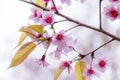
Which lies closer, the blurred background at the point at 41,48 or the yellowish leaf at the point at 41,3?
the yellowish leaf at the point at 41,3

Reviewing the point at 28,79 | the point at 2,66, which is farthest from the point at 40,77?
the point at 2,66

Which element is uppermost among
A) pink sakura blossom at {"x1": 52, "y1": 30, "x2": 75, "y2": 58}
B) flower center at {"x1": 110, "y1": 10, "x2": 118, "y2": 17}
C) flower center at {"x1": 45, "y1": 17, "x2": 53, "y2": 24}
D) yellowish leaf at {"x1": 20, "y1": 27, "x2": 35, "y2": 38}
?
flower center at {"x1": 45, "y1": 17, "x2": 53, "y2": 24}

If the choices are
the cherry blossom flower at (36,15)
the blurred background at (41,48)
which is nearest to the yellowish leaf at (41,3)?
the cherry blossom flower at (36,15)

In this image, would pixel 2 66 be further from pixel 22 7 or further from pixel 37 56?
pixel 22 7

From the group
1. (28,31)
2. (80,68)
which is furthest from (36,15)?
(80,68)

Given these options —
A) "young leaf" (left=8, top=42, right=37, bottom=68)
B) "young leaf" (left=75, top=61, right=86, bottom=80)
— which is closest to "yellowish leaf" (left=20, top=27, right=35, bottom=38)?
"young leaf" (left=8, top=42, right=37, bottom=68)

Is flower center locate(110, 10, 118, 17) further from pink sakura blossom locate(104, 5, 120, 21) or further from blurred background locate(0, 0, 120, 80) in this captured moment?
blurred background locate(0, 0, 120, 80)

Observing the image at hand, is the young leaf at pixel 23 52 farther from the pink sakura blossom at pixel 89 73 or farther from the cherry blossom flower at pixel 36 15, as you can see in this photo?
the pink sakura blossom at pixel 89 73
